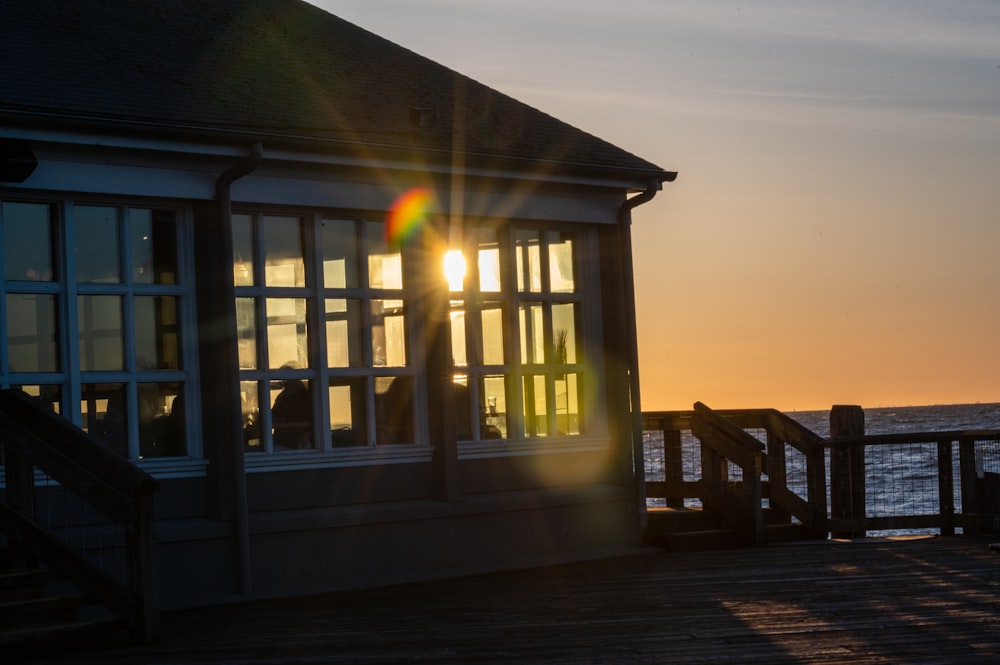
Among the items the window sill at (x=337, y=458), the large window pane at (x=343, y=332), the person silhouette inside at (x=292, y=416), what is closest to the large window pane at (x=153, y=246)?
the person silhouette inside at (x=292, y=416)

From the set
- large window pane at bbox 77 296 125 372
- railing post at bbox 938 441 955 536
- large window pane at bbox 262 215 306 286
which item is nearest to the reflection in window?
large window pane at bbox 77 296 125 372

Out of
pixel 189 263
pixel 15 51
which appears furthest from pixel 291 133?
pixel 15 51

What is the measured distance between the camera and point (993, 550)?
1245cm

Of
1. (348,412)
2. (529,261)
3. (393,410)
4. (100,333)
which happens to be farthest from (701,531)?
(100,333)

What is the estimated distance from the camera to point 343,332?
1140cm

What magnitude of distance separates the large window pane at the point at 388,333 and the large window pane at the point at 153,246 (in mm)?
1818

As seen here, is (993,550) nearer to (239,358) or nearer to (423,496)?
(423,496)

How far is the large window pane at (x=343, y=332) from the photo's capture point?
11305 mm

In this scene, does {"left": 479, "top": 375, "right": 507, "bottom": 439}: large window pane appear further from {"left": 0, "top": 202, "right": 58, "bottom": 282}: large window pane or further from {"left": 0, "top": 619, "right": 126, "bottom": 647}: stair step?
{"left": 0, "top": 619, "right": 126, "bottom": 647}: stair step

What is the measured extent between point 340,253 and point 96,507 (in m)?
3.62

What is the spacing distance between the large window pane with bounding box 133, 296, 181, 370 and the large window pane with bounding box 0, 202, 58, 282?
71 centimetres

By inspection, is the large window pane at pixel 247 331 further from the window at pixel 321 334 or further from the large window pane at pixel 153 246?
the large window pane at pixel 153 246

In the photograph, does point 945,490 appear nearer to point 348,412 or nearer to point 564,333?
point 564,333

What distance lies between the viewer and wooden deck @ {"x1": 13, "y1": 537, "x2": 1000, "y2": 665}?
7762 mm
